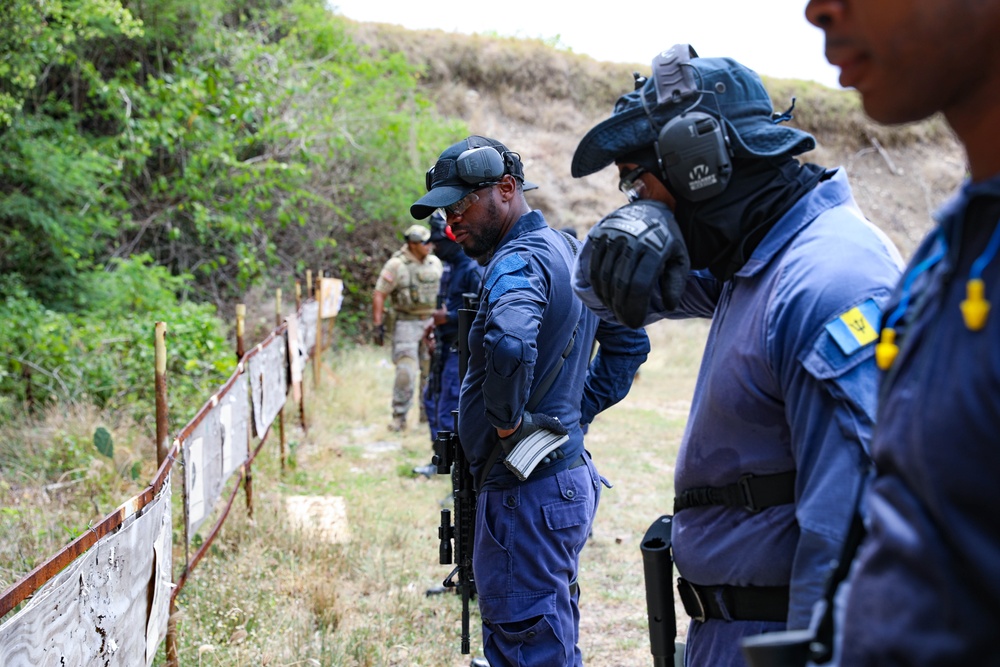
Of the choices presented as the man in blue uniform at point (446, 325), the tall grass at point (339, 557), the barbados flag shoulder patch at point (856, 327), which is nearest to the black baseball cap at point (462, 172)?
the barbados flag shoulder patch at point (856, 327)

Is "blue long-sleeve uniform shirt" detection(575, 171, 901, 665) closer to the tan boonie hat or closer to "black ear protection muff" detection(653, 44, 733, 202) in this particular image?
"black ear protection muff" detection(653, 44, 733, 202)

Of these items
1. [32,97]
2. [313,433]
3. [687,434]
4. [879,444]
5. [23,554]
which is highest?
[32,97]

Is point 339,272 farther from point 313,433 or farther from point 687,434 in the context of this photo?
point 687,434

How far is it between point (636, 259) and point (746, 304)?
254mm

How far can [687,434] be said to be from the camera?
69.1 inches

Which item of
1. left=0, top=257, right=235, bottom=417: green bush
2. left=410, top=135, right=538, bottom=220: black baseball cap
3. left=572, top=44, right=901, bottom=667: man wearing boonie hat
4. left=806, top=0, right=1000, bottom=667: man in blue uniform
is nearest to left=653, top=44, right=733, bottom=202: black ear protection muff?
left=572, top=44, right=901, bottom=667: man wearing boonie hat

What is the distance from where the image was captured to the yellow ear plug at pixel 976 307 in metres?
0.85

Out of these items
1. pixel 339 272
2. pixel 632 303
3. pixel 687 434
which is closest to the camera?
pixel 632 303

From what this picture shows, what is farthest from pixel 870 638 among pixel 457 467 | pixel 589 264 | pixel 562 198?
pixel 562 198

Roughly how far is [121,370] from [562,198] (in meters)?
15.7

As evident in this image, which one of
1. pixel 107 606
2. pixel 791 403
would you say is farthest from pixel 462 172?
pixel 791 403

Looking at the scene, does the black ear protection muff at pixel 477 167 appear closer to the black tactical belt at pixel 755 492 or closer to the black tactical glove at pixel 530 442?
the black tactical glove at pixel 530 442

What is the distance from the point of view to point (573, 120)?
2347 centimetres

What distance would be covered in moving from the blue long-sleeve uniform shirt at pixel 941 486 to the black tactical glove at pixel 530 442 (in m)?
1.88
